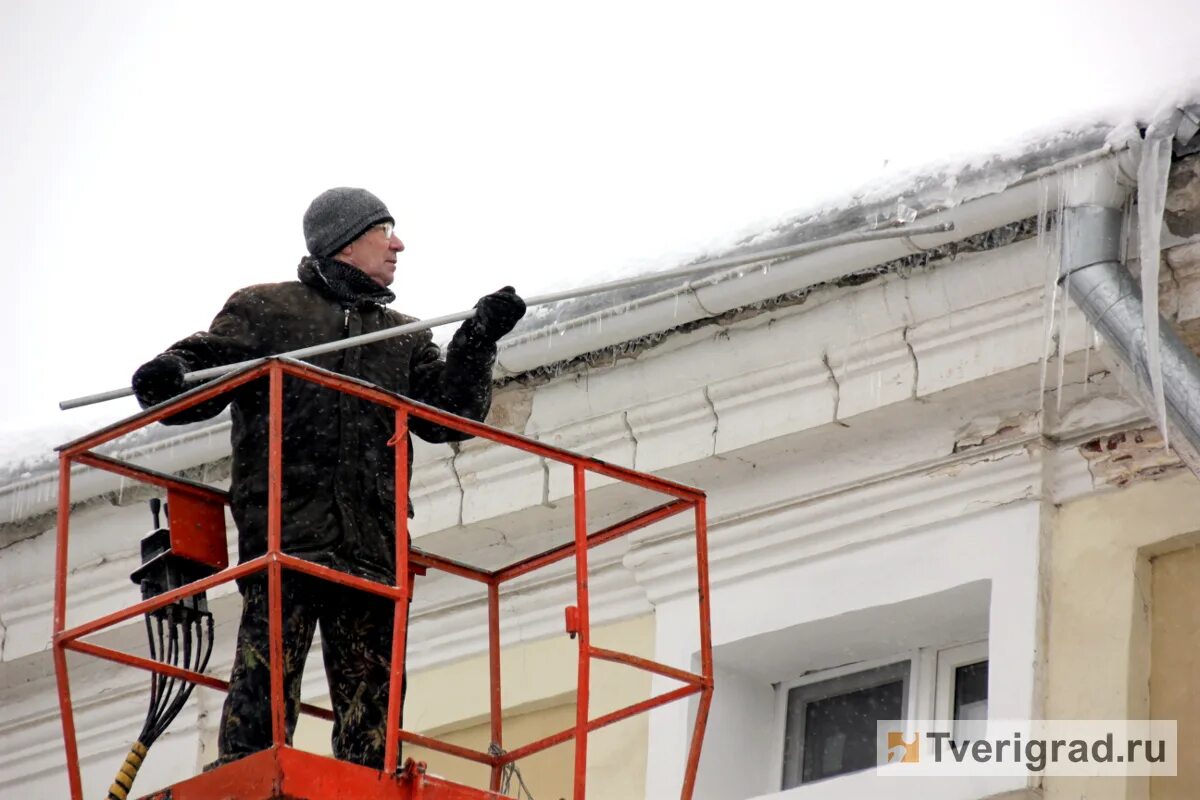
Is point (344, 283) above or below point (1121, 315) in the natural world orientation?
below

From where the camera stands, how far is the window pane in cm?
755

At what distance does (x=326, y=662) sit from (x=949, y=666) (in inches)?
82.3

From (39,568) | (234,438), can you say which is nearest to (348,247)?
(234,438)

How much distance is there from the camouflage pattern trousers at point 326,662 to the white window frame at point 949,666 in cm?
188

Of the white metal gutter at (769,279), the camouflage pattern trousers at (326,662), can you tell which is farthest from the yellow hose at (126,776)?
the white metal gutter at (769,279)

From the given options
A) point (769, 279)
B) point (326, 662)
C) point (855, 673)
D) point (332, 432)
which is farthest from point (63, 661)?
point (855, 673)

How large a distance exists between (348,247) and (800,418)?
1.70 meters

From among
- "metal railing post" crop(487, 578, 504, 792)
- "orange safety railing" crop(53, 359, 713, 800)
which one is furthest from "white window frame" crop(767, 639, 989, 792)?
"orange safety railing" crop(53, 359, 713, 800)

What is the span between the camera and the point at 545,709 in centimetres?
830

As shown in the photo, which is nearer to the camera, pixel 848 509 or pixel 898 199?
pixel 898 199

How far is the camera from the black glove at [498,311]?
21.4 ft

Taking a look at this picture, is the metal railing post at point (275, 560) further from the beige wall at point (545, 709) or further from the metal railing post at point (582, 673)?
the beige wall at point (545, 709)

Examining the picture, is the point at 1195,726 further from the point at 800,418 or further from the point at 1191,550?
the point at 800,418

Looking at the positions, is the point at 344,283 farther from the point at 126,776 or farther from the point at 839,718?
the point at 839,718
